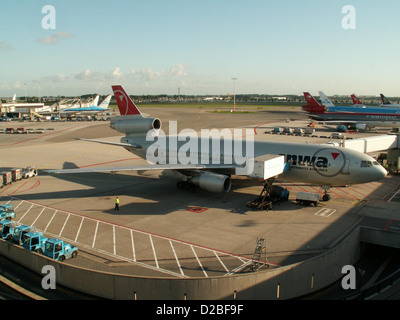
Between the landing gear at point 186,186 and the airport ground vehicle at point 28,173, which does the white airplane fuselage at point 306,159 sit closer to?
the landing gear at point 186,186

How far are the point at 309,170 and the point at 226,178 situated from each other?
25.7 feet

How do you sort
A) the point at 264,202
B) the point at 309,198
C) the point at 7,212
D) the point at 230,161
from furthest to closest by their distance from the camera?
1. the point at 230,161
2. the point at 309,198
3. the point at 264,202
4. the point at 7,212

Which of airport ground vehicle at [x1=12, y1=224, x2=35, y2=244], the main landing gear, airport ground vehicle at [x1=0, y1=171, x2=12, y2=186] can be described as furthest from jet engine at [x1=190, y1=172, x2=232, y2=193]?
airport ground vehicle at [x1=0, y1=171, x2=12, y2=186]

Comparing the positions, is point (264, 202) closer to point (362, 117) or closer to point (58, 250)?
point (58, 250)

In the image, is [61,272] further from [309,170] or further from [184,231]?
[309,170]

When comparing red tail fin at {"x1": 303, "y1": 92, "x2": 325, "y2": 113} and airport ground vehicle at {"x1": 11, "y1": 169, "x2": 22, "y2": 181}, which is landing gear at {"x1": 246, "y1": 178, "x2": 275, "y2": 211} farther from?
red tail fin at {"x1": 303, "y1": 92, "x2": 325, "y2": 113}

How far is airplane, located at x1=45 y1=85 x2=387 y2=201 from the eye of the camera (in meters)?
30.0

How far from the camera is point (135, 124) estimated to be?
135 feet

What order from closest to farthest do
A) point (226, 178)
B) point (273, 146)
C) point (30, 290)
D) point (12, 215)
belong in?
1. point (30, 290)
2. point (12, 215)
3. point (226, 178)
4. point (273, 146)

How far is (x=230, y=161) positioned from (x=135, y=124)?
13.6 m

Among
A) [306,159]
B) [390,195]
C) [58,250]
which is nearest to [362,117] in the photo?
[390,195]

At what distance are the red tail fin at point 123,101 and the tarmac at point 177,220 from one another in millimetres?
8283

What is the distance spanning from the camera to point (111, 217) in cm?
2769
